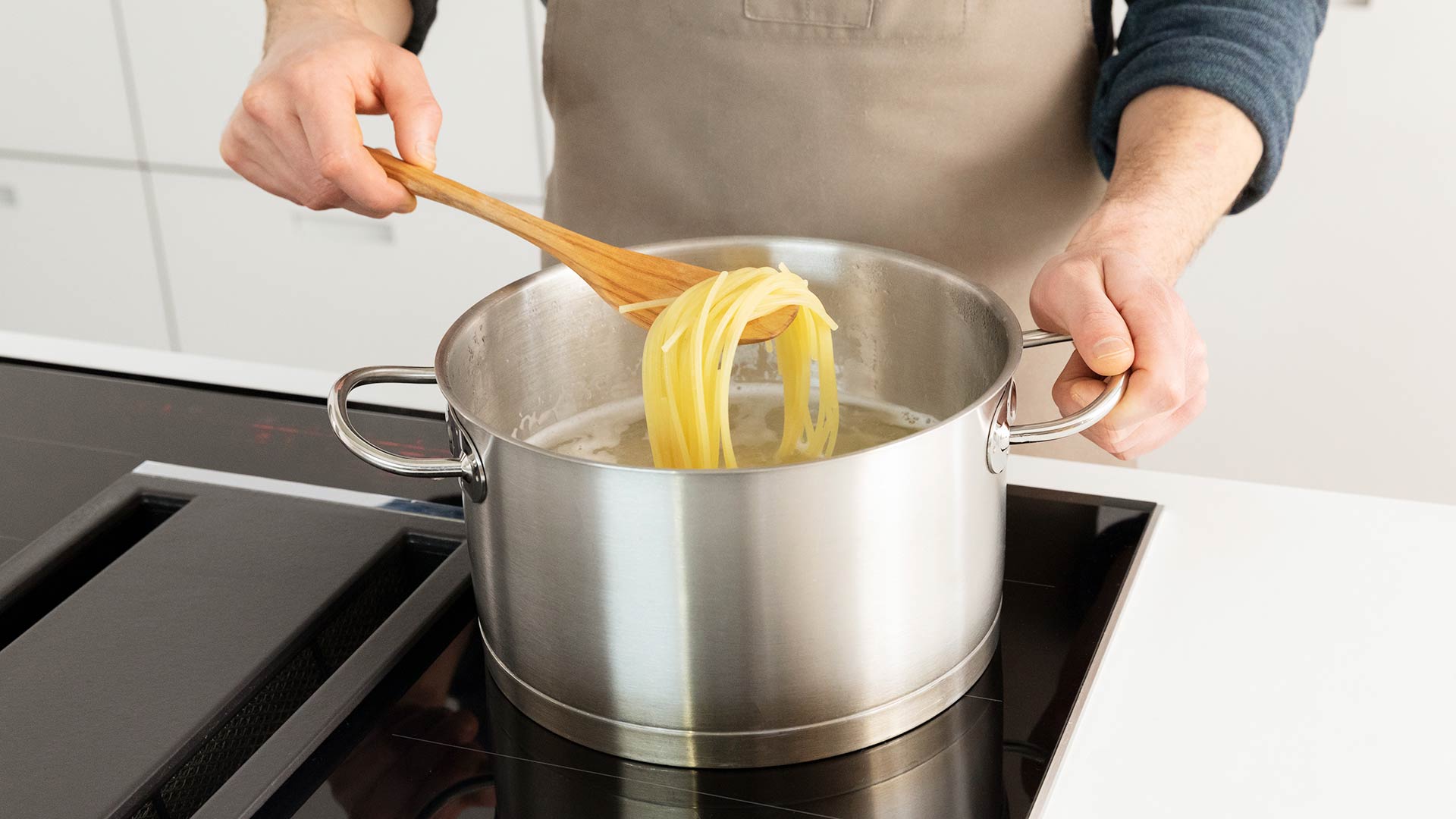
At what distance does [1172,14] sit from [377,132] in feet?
5.65

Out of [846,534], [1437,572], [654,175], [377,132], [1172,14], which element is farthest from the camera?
[377,132]

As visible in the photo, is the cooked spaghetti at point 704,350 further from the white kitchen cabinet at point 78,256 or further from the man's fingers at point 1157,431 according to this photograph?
the white kitchen cabinet at point 78,256

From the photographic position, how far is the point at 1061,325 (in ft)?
2.51

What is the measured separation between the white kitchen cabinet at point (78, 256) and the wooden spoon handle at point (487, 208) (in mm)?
2045

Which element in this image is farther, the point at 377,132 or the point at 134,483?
the point at 377,132

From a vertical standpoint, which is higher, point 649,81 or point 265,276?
point 649,81

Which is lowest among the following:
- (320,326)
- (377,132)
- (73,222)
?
(320,326)

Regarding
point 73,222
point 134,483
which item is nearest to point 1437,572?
point 134,483

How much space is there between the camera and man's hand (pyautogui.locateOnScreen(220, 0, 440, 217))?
0.83m

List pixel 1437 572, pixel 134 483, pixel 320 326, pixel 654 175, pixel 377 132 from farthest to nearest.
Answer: pixel 320 326, pixel 377 132, pixel 654 175, pixel 134 483, pixel 1437 572

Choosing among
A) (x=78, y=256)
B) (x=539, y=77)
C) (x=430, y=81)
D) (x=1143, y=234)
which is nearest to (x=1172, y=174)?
(x=1143, y=234)

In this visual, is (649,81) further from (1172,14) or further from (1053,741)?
(1053,741)

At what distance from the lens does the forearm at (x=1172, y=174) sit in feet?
2.88

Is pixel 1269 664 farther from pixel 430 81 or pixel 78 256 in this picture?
pixel 78 256
